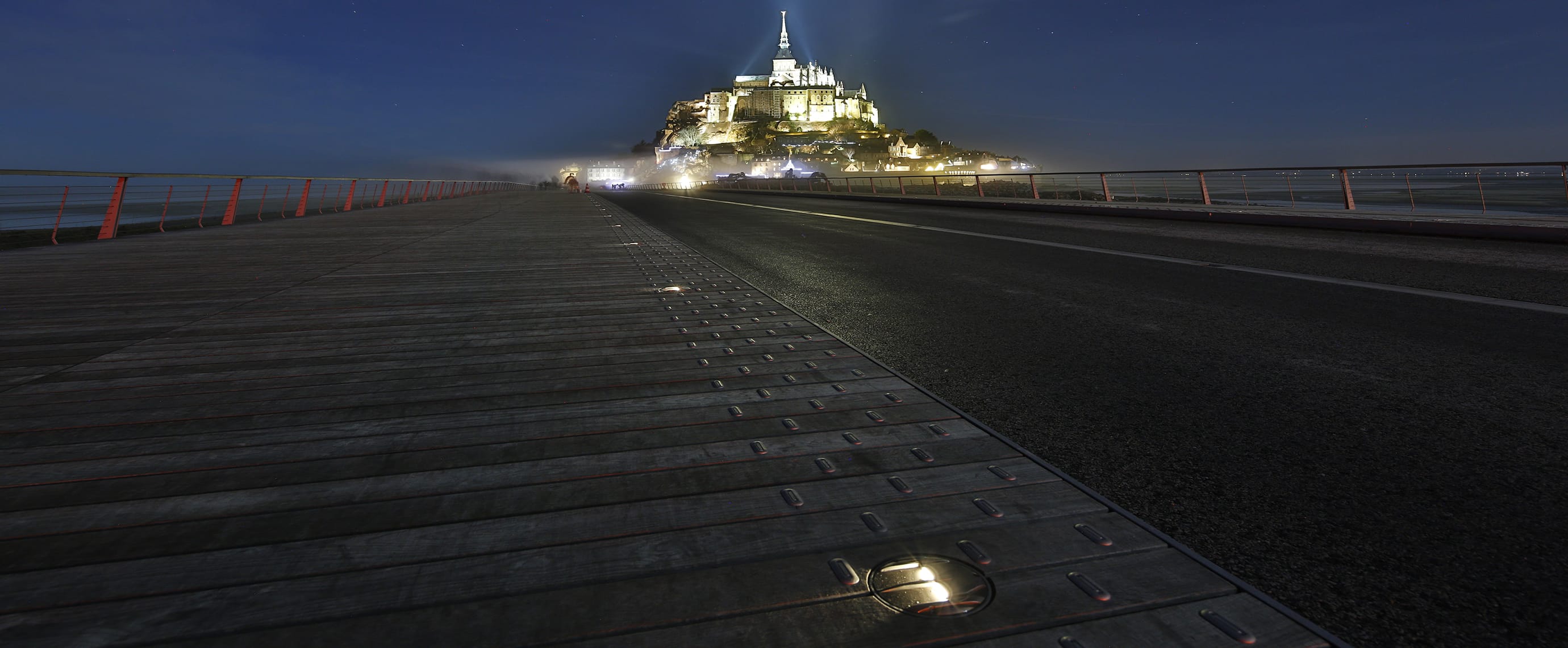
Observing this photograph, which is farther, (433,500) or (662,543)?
(433,500)

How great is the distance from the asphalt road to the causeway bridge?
0.02 meters

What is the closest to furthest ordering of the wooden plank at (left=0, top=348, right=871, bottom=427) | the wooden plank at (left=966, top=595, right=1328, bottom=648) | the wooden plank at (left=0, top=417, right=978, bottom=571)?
the wooden plank at (left=966, top=595, right=1328, bottom=648), the wooden plank at (left=0, top=417, right=978, bottom=571), the wooden plank at (left=0, top=348, right=871, bottom=427)

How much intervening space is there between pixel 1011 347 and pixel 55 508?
436cm

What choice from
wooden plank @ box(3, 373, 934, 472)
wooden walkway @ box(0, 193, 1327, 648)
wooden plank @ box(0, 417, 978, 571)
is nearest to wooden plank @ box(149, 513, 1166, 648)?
wooden walkway @ box(0, 193, 1327, 648)

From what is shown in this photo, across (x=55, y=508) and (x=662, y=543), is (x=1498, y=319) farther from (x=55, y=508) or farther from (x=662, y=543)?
(x=55, y=508)

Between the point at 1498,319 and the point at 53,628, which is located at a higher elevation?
the point at 1498,319

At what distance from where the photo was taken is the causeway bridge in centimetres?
171

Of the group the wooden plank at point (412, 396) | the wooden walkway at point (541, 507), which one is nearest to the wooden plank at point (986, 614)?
the wooden walkway at point (541, 507)

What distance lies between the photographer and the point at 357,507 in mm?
2203

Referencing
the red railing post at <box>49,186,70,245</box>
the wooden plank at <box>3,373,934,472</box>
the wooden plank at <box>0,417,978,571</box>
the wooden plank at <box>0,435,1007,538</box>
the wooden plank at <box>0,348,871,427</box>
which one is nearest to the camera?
the wooden plank at <box>0,417,978,571</box>

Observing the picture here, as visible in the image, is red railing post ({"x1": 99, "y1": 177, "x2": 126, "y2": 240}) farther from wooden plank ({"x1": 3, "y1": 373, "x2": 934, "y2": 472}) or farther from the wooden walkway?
wooden plank ({"x1": 3, "y1": 373, "x2": 934, "y2": 472})

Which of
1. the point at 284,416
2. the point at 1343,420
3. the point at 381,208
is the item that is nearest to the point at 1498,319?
the point at 1343,420

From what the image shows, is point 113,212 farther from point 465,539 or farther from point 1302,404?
point 1302,404

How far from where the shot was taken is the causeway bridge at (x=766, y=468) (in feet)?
5.61
